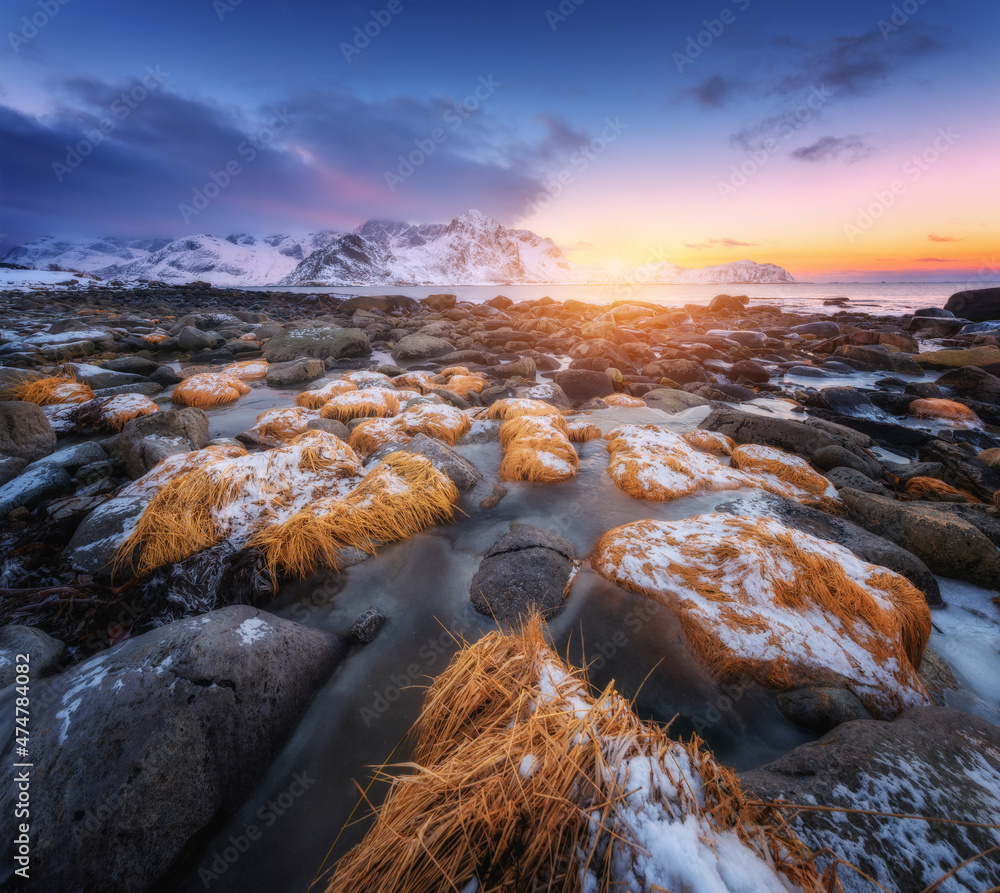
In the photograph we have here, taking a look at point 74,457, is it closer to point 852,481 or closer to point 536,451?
point 536,451

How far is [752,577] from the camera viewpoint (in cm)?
308

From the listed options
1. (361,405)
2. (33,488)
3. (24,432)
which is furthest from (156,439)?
(361,405)

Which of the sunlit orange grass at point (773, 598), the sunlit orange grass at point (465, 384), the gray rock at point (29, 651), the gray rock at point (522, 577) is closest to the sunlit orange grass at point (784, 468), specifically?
the sunlit orange grass at point (773, 598)

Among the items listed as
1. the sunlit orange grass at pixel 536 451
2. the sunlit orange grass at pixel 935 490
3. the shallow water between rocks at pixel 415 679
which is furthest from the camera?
the sunlit orange grass at pixel 536 451

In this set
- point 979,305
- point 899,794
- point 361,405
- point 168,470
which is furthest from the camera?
point 979,305

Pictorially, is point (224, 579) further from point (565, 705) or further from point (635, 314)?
point (635, 314)

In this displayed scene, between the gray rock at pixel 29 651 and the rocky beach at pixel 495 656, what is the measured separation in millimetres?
23

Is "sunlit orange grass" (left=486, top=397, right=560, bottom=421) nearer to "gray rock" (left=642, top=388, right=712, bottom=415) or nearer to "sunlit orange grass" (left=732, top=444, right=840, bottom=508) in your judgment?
"gray rock" (left=642, top=388, right=712, bottom=415)

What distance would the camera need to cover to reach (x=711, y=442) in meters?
6.72

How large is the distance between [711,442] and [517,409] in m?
3.75

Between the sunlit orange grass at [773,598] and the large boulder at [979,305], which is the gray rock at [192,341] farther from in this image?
the large boulder at [979,305]

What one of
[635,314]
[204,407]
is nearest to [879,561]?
[204,407]

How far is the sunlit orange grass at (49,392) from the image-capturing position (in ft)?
23.9

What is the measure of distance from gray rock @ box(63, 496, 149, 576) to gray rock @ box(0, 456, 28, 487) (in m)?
2.30
